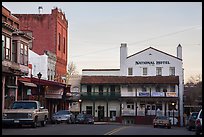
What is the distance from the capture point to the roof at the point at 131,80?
7819 cm

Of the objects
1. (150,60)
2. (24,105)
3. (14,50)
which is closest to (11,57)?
(14,50)

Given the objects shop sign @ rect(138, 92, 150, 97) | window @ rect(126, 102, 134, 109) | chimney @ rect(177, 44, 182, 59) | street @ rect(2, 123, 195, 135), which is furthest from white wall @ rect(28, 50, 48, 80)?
chimney @ rect(177, 44, 182, 59)

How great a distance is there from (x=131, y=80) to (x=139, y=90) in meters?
2.37

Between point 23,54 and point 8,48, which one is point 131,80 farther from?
point 8,48

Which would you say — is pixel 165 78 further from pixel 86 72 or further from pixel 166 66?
pixel 86 72

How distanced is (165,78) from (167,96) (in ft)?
10.6

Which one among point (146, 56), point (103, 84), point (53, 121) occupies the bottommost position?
point (53, 121)

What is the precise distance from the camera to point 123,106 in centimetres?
7994

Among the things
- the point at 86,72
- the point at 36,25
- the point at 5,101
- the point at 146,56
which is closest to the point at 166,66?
the point at 146,56

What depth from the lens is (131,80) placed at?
78938mm

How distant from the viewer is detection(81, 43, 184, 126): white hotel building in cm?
7800

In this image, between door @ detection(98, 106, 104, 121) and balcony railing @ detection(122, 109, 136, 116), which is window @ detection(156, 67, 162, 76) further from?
door @ detection(98, 106, 104, 121)

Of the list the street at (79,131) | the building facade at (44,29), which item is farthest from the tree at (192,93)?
the street at (79,131)

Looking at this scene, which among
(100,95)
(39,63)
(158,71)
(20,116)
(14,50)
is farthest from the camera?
(158,71)
